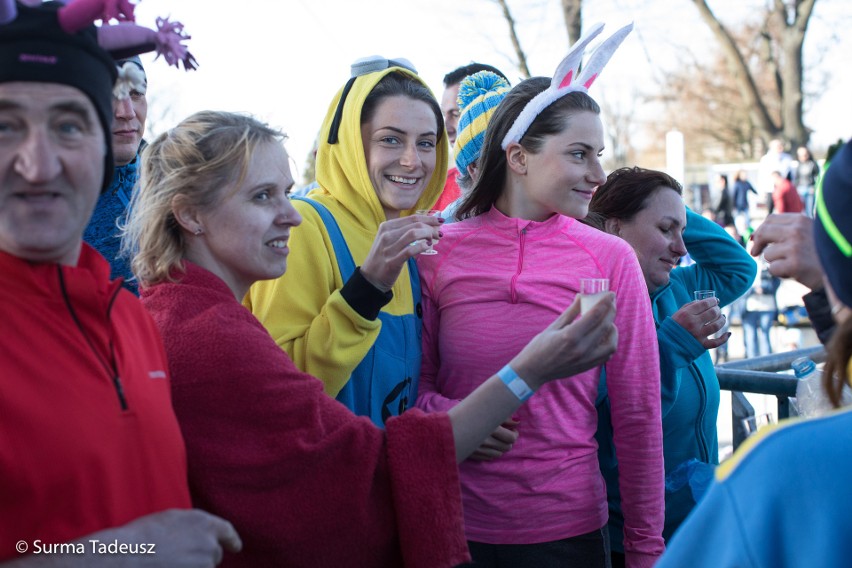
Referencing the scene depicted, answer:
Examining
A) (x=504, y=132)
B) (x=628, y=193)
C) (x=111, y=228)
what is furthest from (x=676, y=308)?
(x=111, y=228)

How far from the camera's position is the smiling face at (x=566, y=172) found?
2.93 m

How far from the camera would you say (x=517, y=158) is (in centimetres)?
305

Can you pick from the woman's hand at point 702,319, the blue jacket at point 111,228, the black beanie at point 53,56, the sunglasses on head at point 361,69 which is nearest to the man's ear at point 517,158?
the sunglasses on head at point 361,69

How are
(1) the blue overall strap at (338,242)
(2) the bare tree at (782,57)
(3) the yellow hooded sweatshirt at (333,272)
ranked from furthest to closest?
(2) the bare tree at (782,57), (1) the blue overall strap at (338,242), (3) the yellow hooded sweatshirt at (333,272)

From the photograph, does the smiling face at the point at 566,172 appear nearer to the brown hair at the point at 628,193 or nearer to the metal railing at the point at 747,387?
the brown hair at the point at 628,193

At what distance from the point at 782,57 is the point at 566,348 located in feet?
82.6

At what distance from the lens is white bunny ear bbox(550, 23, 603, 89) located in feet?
9.74

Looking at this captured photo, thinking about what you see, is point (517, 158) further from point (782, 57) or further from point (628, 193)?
point (782, 57)

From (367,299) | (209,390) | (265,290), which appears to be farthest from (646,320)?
(209,390)

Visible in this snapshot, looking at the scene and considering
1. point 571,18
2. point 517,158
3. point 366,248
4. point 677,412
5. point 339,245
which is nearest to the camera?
point 339,245

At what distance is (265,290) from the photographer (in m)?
2.72

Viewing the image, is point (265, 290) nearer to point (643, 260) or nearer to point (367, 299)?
point (367, 299)

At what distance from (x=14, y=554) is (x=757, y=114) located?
25107 millimetres

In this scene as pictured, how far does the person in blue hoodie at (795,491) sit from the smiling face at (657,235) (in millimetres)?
2230
